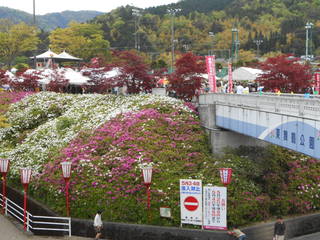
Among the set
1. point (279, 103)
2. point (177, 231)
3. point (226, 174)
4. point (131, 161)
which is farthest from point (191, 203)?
point (279, 103)

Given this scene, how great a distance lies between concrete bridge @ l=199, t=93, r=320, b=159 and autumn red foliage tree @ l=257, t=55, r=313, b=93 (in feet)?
21.9

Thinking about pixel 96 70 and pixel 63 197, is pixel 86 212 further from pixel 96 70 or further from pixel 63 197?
pixel 96 70

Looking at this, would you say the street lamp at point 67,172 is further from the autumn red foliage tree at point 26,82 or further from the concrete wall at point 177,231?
the autumn red foliage tree at point 26,82

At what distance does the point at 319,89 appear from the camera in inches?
1144

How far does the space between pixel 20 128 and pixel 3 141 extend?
163 centimetres

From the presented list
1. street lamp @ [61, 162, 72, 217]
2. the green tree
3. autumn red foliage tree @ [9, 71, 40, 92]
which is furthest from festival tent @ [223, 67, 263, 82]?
the green tree

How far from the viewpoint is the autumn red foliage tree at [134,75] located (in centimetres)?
3053

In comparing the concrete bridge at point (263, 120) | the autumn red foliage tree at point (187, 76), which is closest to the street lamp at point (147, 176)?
the concrete bridge at point (263, 120)

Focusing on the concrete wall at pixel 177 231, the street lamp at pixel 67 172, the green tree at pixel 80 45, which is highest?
the green tree at pixel 80 45

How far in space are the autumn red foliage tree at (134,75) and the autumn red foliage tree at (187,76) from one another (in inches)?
121

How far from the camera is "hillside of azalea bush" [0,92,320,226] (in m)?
18.4

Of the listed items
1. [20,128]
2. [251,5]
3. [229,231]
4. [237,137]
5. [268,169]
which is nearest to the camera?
[229,231]

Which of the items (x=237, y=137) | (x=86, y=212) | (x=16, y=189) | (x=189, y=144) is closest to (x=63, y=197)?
(x=86, y=212)

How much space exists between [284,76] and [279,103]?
557 inches
